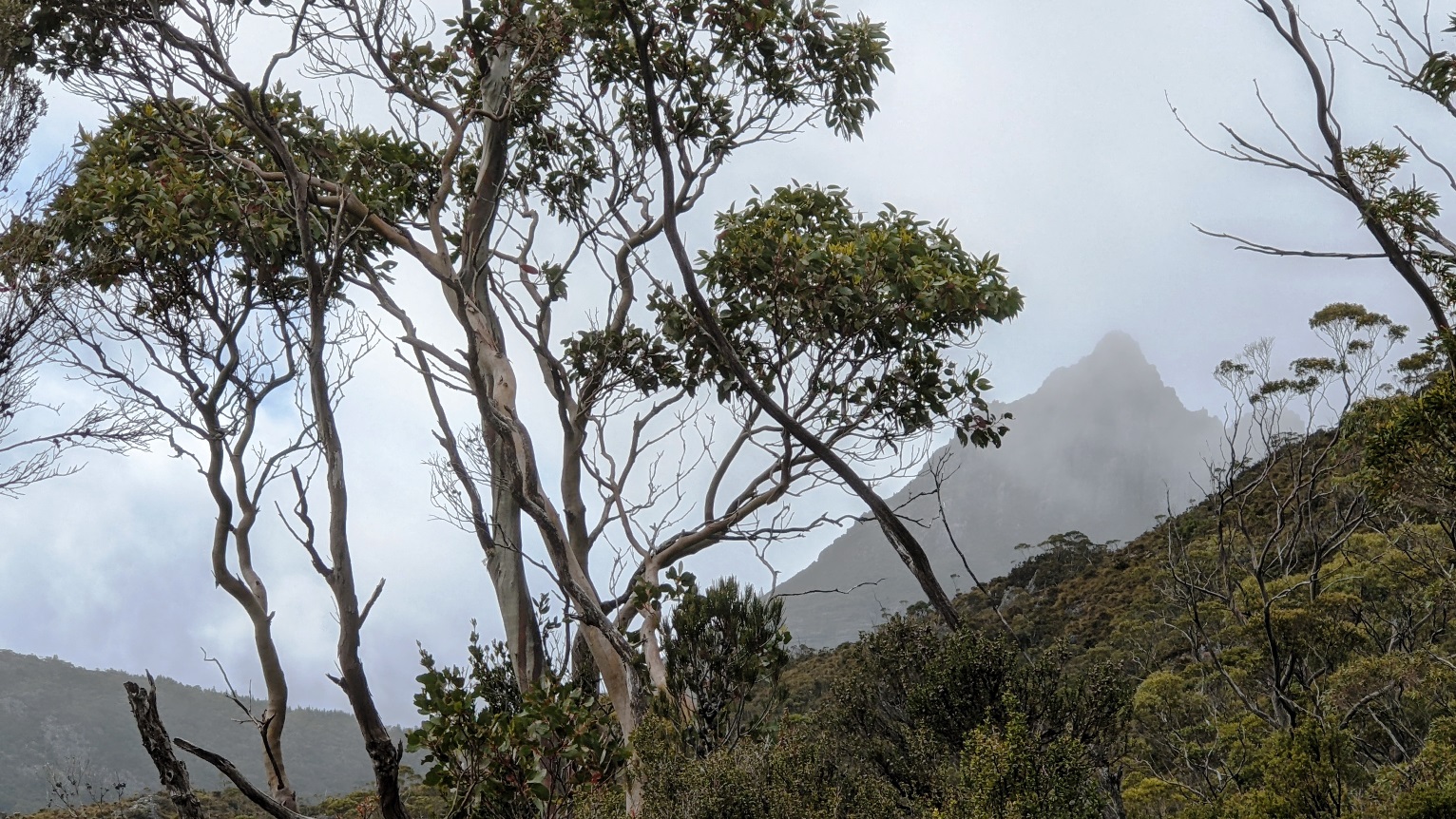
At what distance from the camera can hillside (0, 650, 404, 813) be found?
216 feet

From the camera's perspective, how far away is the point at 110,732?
76000 mm

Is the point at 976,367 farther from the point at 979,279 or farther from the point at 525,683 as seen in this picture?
the point at 525,683

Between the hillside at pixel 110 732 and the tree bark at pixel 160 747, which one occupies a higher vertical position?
the hillside at pixel 110 732

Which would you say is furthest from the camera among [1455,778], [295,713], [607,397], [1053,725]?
[295,713]

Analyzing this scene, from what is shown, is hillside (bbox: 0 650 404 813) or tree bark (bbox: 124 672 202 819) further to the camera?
hillside (bbox: 0 650 404 813)

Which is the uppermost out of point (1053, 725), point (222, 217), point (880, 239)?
point (222, 217)

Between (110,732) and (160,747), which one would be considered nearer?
(160,747)

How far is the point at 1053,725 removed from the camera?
5543 mm

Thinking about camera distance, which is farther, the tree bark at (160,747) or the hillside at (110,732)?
the hillside at (110,732)

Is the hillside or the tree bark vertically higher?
the hillside

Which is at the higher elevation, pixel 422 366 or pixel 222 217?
pixel 222 217

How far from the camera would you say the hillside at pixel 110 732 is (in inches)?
2591

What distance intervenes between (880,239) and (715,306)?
137 cm

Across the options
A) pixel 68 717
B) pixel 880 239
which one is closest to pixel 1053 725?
pixel 880 239
